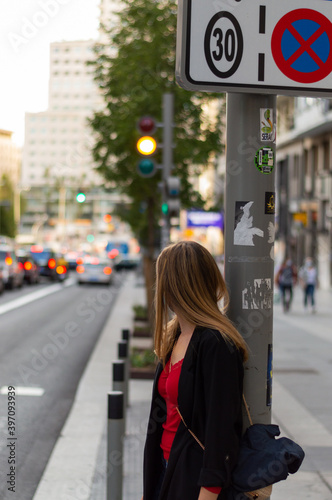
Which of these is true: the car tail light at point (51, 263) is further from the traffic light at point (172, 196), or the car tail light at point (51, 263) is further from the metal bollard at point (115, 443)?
the metal bollard at point (115, 443)

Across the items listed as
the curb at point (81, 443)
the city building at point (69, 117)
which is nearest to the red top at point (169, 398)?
the curb at point (81, 443)

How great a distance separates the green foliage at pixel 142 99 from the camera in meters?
15.8

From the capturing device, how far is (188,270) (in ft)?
9.27

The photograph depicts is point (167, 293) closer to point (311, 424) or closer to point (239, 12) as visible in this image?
point (239, 12)

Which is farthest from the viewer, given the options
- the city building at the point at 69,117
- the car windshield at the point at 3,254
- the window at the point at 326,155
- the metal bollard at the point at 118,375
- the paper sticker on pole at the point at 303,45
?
the window at the point at 326,155

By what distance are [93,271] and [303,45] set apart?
3971cm

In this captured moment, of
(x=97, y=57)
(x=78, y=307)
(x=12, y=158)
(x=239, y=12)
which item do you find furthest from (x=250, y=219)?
(x=12, y=158)

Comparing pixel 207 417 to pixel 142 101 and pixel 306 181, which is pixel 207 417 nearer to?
pixel 142 101

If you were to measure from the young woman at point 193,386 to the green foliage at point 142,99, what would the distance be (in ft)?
42.9

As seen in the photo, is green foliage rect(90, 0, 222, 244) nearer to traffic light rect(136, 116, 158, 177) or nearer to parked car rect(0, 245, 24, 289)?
traffic light rect(136, 116, 158, 177)

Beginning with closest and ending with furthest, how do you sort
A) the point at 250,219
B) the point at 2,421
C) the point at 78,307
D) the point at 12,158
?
the point at 250,219 < the point at 2,421 < the point at 78,307 < the point at 12,158

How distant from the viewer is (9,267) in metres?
32.6

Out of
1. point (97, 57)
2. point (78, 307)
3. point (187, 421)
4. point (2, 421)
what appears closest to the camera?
point (187, 421)

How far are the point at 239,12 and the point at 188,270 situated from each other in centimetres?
96
